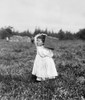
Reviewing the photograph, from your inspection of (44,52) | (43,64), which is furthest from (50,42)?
(43,64)

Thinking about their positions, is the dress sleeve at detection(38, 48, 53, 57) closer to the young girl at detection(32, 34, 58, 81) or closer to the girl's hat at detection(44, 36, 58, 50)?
the young girl at detection(32, 34, 58, 81)

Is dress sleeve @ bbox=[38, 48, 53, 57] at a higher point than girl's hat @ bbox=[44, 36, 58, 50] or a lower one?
lower

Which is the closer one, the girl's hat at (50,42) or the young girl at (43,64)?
the girl's hat at (50,42)

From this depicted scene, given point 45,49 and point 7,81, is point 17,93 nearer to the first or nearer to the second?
point 7,81

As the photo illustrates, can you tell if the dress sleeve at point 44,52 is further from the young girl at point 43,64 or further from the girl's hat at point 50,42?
the girl's hat at point 50,42

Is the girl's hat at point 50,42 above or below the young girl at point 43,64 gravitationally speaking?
above

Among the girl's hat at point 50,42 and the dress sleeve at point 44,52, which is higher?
the girl's hat at point 50,42

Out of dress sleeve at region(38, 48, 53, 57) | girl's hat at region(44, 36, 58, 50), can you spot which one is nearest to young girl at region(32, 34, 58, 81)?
dress sleeve at region(38, 48, 53, 57)

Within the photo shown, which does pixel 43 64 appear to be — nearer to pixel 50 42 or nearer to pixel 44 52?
pixel 44 52

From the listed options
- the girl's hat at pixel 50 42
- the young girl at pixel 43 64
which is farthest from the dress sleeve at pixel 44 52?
the girl's hat at pixel 50 42

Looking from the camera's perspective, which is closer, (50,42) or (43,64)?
(50,42)

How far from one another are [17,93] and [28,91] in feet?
1.27

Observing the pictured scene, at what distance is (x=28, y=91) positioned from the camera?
5.21m

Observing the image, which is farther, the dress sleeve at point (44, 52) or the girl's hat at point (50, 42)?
the dress sleeve at point (44, 52)
